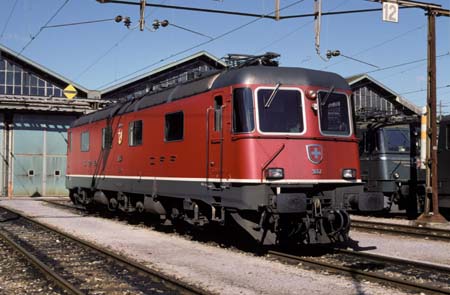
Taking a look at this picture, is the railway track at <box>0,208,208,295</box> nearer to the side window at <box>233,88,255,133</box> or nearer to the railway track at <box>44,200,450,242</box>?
the side window at <box>233,88,255,133</box>

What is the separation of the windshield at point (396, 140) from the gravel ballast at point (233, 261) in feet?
18.9

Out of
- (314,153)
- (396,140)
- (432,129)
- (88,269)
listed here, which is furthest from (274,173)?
(396,140)

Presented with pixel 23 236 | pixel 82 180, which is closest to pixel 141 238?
pixel 23 236

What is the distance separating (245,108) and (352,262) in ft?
10.9

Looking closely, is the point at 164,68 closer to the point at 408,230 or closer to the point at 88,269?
the point at 408,230

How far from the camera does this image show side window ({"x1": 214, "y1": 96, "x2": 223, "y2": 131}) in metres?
11.1

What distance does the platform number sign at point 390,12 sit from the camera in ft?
48.8

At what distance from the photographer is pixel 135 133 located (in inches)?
614

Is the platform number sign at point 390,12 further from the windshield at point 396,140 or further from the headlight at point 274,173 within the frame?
the headlight at point 274,173

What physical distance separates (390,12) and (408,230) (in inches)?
225

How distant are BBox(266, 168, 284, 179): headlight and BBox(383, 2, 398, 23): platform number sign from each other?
21.8 ft

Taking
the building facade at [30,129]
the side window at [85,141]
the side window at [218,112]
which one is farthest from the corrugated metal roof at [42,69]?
the side window at [218,112]

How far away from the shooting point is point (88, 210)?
72.8 feet

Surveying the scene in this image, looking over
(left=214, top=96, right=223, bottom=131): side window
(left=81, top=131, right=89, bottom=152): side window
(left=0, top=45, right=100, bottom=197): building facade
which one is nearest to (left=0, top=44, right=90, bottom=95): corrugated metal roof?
(left=0, top=45, right=100, bottom=197): building facade
